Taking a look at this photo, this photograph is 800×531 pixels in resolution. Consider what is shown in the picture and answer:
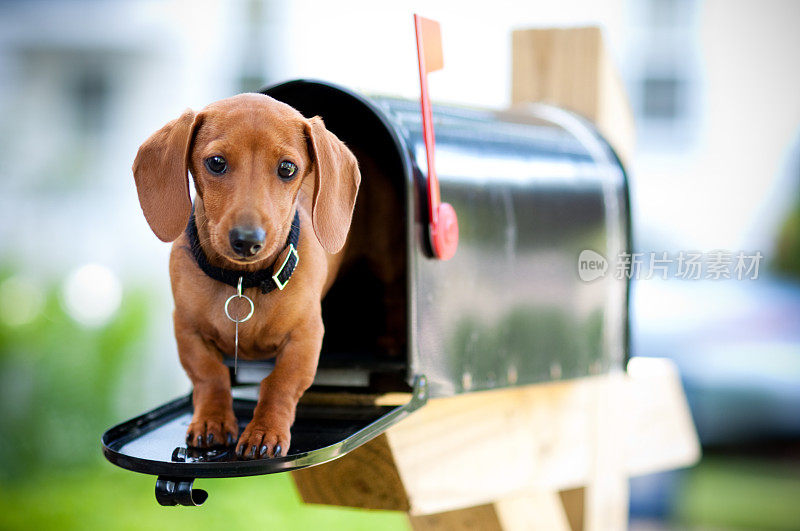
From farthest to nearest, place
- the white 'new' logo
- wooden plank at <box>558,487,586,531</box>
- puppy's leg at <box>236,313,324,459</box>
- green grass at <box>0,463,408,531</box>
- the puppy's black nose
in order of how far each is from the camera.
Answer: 1. green grass at <box>0,463,408,531</box>
2. wooden plank at <box>558,487,586,531</box>
3. the white 'new' logo
4. puppy's leg at <box>236,313,324,459</box>
5. the puppy's black nose

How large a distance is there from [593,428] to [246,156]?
1.21m

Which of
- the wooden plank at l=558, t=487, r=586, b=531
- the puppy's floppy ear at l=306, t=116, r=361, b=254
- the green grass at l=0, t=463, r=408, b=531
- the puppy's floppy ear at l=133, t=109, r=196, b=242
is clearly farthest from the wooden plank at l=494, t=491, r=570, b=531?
the green grass at l=0, t=463, r=408, b=531

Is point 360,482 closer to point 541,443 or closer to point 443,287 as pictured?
point 443,287

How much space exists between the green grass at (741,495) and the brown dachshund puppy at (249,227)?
421 cm

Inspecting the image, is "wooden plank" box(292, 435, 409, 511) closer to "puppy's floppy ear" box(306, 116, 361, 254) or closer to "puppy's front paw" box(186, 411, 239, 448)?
"puppy's front paw" box(186, 411, 239, 448)

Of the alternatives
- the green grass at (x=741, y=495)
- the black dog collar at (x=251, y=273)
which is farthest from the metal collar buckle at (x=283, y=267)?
the green grass at (x=741, y=495)

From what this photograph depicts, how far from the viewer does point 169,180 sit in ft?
2.87

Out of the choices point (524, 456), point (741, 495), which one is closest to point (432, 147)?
point (524, 456)

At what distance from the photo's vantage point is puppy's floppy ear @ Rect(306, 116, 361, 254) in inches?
36.4

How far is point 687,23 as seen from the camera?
8867 millimetres

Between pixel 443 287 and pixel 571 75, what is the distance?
90 cm

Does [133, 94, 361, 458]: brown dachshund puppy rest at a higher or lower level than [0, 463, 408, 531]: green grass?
higher

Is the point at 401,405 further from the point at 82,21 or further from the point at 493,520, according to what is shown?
the point at 82,21

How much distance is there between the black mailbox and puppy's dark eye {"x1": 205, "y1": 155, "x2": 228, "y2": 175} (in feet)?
0.94
